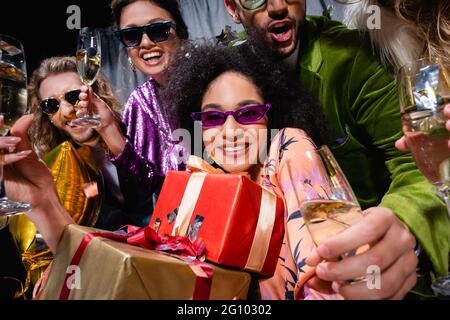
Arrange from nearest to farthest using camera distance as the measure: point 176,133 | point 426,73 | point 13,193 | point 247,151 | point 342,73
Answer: point 426,73 < point 13,193 < point 247,151 < point 342,73 < point 176,133

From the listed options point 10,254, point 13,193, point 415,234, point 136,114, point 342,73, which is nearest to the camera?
point 415,234

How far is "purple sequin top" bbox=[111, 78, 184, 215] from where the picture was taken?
2.52 metres

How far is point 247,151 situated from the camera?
184 cm

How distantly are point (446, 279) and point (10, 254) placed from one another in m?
2.25

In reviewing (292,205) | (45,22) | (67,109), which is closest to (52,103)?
(67,109)

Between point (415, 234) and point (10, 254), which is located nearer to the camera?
point (415, 234)

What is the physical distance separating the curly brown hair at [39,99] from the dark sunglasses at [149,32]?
17.9 inches

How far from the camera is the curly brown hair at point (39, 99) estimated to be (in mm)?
2830

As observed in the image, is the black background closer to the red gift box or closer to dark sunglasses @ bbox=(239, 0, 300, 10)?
dark sunglasses @ bbox=(239, 0, 300, 10)

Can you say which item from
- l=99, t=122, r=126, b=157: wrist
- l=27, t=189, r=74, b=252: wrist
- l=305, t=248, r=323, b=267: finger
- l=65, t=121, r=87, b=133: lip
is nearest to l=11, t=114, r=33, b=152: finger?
l=27, t=189, r=74, b=252: wrist

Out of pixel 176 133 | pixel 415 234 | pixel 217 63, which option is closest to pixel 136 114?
pixel 176 133

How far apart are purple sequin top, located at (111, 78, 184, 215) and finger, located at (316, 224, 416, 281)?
157 cm

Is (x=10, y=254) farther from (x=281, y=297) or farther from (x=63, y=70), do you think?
(x=281, y=297)

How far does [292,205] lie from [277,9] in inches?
44.3
